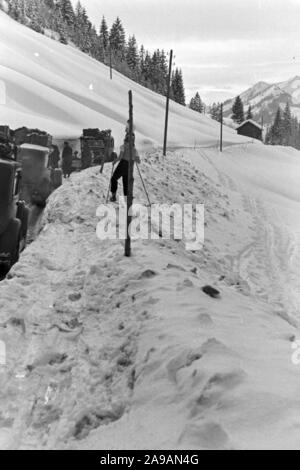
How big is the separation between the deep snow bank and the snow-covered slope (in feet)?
88.6

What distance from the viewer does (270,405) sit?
3584mm

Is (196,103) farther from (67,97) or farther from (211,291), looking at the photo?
(211,291)

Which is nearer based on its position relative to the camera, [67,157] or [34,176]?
[34,176]

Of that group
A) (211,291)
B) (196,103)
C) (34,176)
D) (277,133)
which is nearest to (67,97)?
(34,176)

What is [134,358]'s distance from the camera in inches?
202

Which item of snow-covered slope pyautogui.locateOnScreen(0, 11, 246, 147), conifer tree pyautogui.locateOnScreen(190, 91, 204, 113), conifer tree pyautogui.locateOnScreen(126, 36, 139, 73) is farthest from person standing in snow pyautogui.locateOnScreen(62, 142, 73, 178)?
conifer tree pyautogui.locateOnScreen(190, 91, 204, 113)

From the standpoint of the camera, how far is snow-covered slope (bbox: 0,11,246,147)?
1683 inches

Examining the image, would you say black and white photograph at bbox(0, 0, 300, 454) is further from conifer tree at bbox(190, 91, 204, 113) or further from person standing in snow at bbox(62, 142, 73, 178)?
conifer tree at bbox(190, 91, 204, 113)

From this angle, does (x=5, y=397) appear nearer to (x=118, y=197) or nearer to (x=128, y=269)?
(x=128, y=269)

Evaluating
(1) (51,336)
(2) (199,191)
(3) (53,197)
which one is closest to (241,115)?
(2) (199,191)

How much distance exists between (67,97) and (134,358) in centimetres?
4996

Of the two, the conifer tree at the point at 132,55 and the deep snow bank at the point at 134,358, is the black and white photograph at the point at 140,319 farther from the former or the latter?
the conifer tree at the point at 132,55

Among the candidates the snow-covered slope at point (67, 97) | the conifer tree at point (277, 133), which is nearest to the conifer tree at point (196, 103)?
the conifer tree at point (277, 133)

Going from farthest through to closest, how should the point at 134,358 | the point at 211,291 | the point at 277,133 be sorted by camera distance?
1. the point at 277,133
2. the point at 211,291
3. the point at 134,358
